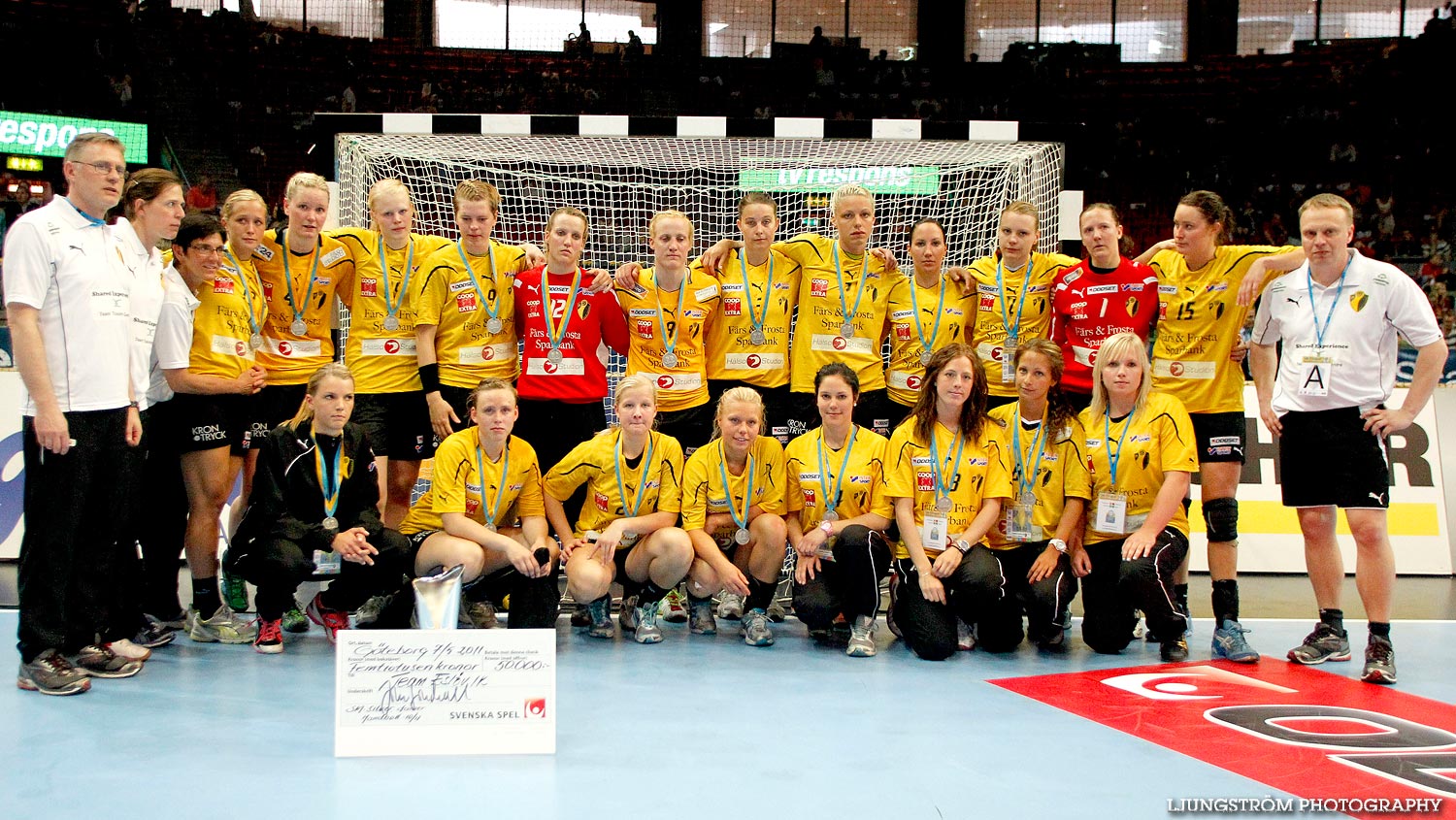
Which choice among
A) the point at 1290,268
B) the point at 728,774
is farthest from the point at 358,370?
the point at 1290,268

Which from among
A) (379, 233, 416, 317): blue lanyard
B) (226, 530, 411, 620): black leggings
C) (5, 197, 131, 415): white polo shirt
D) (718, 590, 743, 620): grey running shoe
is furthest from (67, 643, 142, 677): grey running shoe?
(718, 590, 743, 620): grey running shoe

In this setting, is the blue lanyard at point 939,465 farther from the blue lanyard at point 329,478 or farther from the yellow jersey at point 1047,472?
the blue lanyard at point 329,478

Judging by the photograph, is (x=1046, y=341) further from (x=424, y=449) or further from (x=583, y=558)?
(x=424, y=449)

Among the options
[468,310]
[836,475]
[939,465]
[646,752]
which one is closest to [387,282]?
[468,310]

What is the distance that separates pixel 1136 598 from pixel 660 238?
2639mm

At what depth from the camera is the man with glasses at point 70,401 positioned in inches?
140

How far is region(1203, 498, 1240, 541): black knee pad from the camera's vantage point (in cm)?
459

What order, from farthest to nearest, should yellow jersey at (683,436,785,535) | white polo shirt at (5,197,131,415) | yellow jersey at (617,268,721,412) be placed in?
yellow jersey at (617,268,721,412), yellow jersey at (683,436,785,535), white polo shirt at (5,197,131,415)

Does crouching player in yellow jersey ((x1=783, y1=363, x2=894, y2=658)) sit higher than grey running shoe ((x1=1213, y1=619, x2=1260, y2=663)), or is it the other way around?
crouching player in yellow jersey ((x1=783, y1=363, x2=894, y2=658))

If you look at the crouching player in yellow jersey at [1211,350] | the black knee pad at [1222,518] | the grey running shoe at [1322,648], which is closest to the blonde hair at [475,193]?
the crouching player in yellow jersey at [1211,350]

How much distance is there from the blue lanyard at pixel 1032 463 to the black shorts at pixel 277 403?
3260mm

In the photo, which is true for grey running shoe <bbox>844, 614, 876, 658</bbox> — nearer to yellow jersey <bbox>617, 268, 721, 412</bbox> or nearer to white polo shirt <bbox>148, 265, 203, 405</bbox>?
yellow jersey <bbox>617, 268, 721, 412</bbox>

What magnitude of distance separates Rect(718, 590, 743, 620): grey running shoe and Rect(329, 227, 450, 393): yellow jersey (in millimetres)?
1809

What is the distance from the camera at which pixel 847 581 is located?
454 cm
